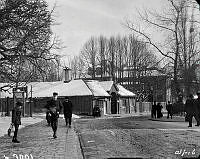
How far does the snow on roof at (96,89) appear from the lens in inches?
2200

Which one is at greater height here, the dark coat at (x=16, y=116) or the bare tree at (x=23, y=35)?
the bare tree at (x=23, y=35)

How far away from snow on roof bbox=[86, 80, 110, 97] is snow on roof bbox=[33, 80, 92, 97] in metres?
1.64

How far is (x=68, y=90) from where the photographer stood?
55125 millimetres

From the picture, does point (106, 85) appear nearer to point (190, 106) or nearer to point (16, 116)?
point (190, 106)

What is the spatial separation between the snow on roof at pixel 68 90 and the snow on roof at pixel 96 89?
1.64 m

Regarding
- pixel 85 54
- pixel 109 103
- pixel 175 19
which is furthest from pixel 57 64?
pixel 85 54

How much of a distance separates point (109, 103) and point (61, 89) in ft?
29.8

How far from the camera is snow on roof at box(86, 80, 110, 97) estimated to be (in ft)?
183

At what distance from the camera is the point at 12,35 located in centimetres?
1888

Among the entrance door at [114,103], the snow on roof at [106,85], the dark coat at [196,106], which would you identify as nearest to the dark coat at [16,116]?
the dark coat at [196,106]

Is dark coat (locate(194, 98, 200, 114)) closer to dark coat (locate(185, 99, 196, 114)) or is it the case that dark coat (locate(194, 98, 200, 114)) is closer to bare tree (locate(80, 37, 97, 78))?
dark coat (locate(185, 99, 196, 114))

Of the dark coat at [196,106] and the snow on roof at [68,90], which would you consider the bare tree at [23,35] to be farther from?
the snow on roof at [68,90]

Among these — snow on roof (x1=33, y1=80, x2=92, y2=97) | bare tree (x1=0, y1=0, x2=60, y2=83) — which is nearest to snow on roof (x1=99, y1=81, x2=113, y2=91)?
snow on roof (x1=33, y1=80, x2=92, y2=97)

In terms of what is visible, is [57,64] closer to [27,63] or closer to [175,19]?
[27,63]
